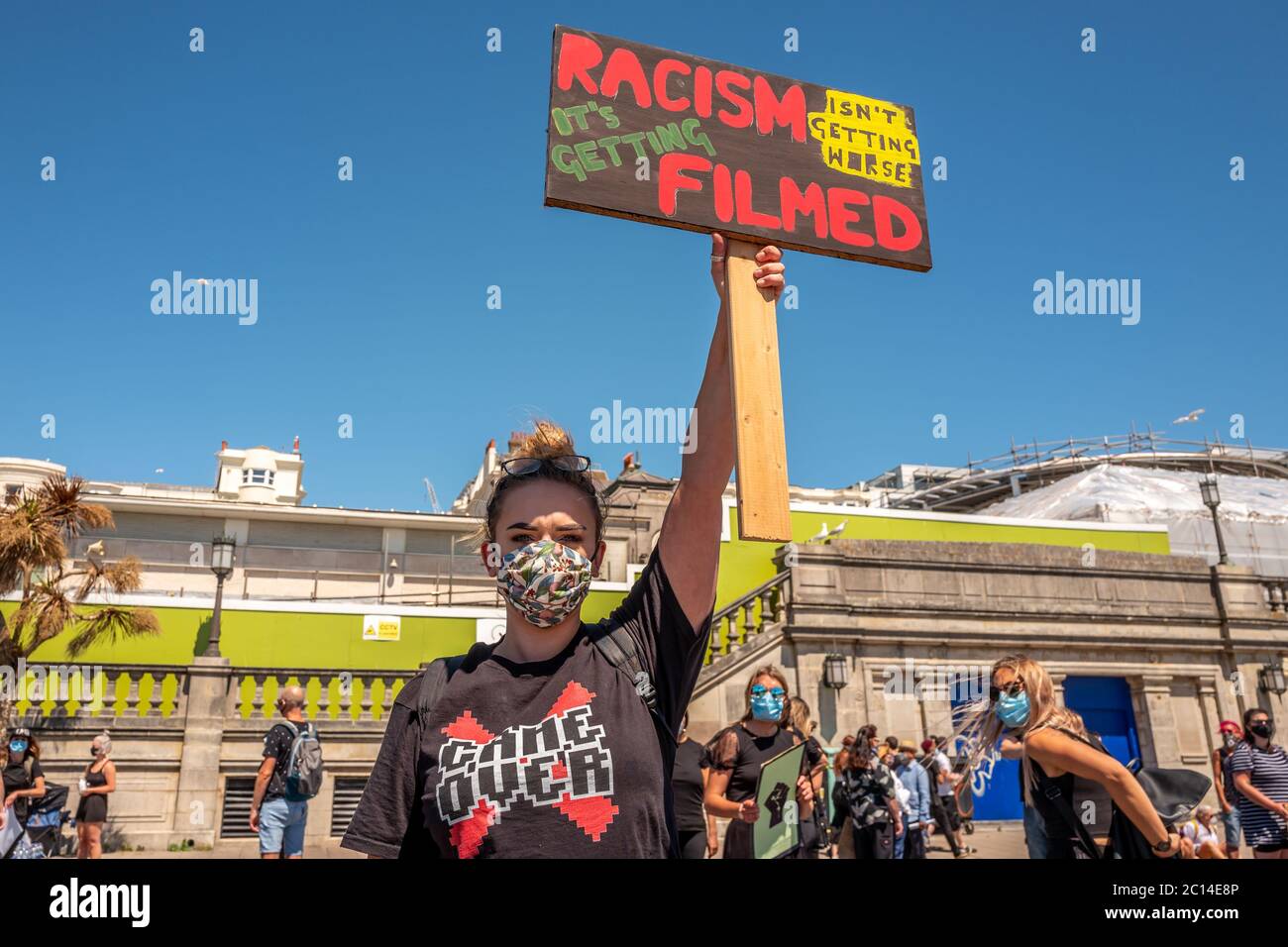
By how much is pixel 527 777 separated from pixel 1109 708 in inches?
743

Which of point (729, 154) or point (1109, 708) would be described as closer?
point (729, 154)

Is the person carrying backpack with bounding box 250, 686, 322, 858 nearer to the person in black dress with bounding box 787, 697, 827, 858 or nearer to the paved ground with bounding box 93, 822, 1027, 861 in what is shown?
the paved ground with bounding box 93, 822, 1027, 861

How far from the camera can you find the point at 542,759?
6.81ft

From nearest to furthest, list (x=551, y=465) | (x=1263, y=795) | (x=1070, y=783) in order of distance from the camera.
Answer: (x=551, y=465) < (x=1070, y=783) < (x=1263, y=795)

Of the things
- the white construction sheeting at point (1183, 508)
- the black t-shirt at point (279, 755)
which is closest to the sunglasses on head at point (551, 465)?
the black t-shirt at point (279, 755)

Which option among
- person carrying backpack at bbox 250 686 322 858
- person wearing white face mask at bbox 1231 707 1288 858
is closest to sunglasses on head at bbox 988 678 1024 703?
person wearing white face mask at bbox 1231 707 1288 858

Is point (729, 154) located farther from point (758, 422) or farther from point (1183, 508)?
point (1183, 508)

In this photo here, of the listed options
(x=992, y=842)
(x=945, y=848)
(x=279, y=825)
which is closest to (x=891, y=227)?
(x=279, y=825)

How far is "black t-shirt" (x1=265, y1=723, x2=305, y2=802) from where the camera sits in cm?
877

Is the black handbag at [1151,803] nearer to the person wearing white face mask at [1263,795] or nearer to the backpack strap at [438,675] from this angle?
the backpack strap at [438,675]

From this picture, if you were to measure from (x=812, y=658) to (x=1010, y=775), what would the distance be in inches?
207
